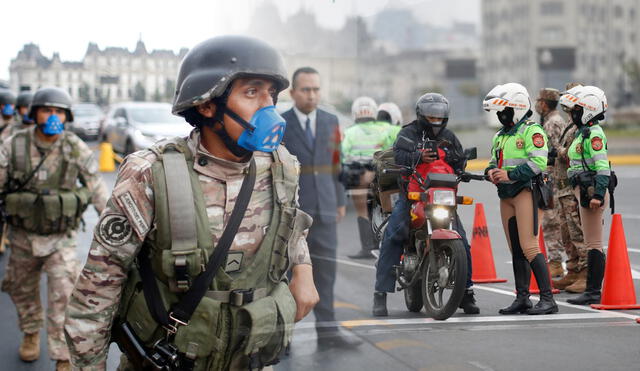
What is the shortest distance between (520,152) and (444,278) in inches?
18.9

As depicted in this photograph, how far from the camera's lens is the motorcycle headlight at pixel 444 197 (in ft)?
8.95

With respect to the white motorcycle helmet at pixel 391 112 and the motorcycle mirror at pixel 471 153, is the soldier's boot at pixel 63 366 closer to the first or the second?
the white motorcycle helmet at pixel 391 112

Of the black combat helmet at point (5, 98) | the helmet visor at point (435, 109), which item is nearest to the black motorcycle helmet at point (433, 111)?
the helmet visor at point (435, 109)

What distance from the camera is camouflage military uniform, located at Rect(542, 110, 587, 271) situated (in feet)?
9.09

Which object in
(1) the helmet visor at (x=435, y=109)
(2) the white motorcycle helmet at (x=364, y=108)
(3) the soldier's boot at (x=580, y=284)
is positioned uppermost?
(2) the white motorcycle helmet at (x=364, y=108)

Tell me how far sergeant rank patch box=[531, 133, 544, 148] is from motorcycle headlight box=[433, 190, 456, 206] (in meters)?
0.29

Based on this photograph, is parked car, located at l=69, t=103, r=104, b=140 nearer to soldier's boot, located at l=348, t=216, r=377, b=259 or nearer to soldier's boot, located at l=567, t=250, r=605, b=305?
soldier's boot, located at l=348, t=216, r=377, b=259

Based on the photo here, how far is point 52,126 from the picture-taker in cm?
521

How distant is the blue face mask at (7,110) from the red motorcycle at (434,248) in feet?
23.3

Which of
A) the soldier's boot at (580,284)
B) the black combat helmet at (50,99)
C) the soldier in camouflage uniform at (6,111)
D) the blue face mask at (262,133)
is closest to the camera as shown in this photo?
the blue face mask at (262,133)

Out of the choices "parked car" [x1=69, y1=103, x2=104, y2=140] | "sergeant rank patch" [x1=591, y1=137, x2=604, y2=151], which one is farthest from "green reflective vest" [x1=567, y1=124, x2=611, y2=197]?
"parked car" [x1=69, y1=103, x2=104, y2=140]

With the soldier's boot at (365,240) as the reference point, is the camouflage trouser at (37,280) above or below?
below

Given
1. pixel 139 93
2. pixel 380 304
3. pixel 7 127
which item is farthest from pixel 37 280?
pixel 7 127

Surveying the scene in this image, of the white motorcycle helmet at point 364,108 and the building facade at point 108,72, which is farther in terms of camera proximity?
the building facade at point 108,72
